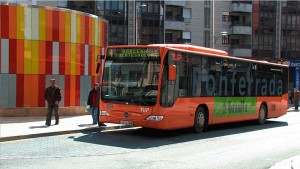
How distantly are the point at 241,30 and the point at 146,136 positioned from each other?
53.8 meters

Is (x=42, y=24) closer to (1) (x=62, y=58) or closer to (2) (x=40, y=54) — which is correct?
(2) (x=40, y=54)

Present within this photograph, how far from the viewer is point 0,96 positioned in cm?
1962

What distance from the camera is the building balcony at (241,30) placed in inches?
2618

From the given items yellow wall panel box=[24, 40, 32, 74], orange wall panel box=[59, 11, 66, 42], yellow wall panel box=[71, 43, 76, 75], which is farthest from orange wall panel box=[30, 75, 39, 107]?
orange wall panel box=[59, 11, 66, 42]

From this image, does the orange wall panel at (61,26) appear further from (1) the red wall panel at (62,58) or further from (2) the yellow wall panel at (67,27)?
(1) the red wall panel at (62,58)

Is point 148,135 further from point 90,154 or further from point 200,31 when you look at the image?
point 200,31

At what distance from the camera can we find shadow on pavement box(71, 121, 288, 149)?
1343 cm

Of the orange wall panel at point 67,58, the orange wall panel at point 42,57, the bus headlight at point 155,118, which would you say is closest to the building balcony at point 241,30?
the orange wall panel at point 67,58

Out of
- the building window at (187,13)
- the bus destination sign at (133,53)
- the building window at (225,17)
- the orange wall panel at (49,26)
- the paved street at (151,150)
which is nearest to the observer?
the paved street at (151,150)

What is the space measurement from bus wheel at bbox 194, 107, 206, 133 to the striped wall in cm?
712

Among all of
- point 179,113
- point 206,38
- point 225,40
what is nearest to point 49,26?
point 179,113

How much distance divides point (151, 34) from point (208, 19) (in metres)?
10.2

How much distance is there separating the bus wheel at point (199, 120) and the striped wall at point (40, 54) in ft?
23.4

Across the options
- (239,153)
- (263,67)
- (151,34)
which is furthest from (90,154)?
(151,34)
